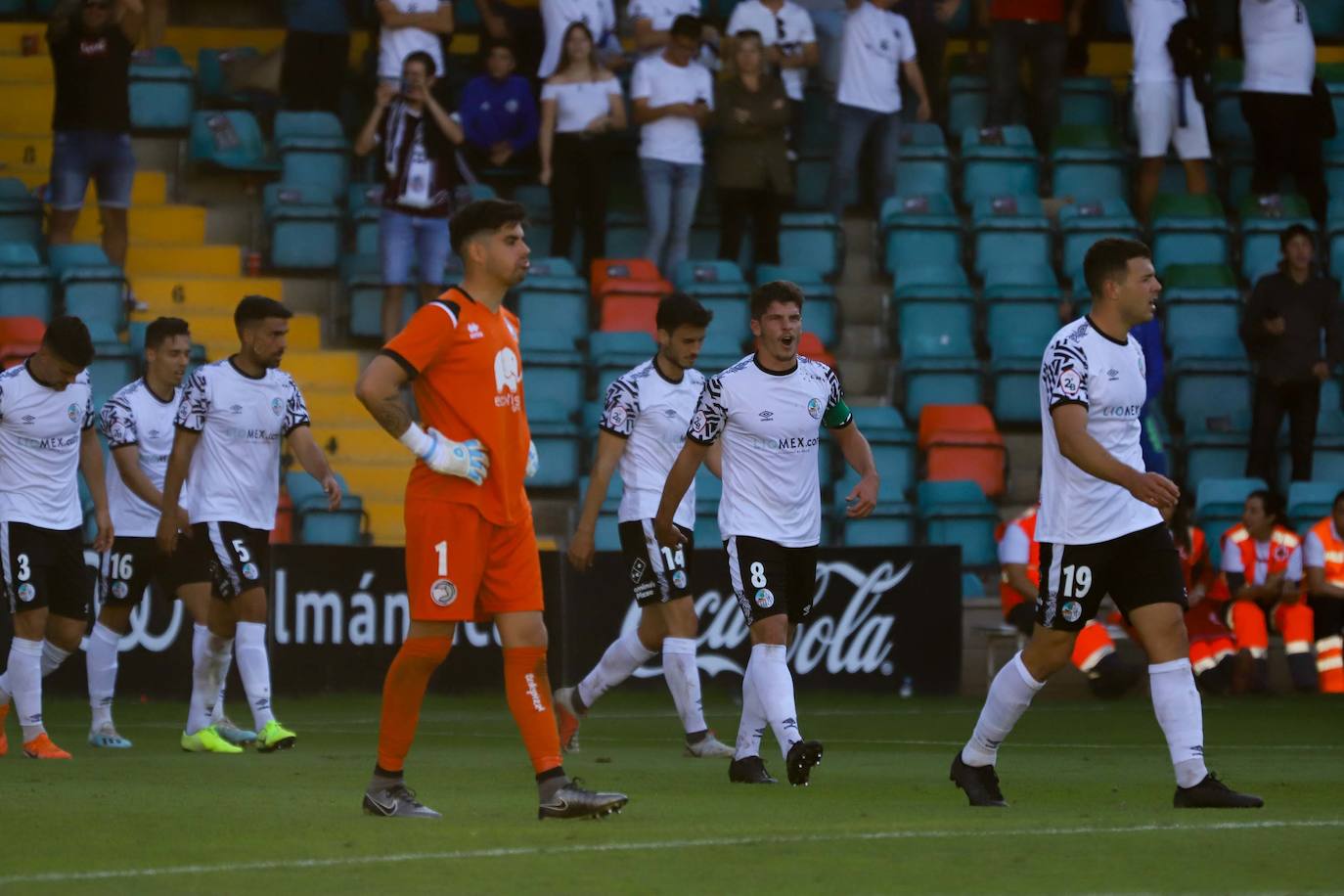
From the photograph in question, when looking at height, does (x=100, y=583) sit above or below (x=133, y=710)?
above

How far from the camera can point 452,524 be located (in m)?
7.90

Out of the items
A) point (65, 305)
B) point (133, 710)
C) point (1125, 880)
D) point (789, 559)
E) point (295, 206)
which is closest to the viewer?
point (1125, 880)

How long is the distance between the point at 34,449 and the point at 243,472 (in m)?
1.09

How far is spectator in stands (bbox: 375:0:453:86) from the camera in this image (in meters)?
19.2

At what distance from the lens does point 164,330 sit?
42.1 ft

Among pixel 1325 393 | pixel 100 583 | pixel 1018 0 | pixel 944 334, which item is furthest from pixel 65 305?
pixel 1325 393

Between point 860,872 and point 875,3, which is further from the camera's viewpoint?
point 875,3

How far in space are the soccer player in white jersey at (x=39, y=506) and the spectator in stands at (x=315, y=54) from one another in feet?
27.2

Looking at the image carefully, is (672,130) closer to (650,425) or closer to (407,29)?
(407,29)

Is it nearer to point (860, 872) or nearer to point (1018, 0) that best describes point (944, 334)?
point (1018, 0)

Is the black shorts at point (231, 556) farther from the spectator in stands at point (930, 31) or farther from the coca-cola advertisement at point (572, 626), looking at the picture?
the spectator in stands at point (930, 31)

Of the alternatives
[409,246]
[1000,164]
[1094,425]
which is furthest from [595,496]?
[1000,164]

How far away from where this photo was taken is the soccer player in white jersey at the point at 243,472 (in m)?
12.0

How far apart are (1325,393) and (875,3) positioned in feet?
16.8
